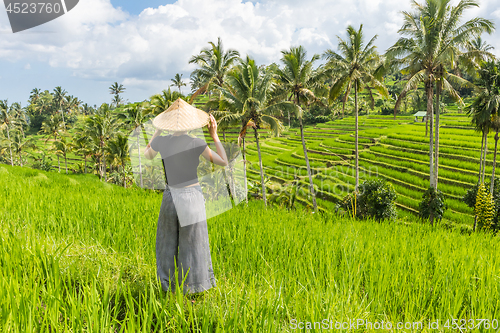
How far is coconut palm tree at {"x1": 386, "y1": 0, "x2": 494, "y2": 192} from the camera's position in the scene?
13.8m

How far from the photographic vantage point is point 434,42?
14.3 m

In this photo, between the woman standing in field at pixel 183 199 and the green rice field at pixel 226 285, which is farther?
the woman standing in field at pixel 183 199

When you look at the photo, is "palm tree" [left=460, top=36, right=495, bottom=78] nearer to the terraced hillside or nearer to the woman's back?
the terraced hillside

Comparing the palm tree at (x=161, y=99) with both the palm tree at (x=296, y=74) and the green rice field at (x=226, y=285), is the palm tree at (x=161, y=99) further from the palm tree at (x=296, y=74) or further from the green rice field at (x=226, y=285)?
the green rice field at (x=226, y=285)

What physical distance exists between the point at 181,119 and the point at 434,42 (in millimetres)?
17584

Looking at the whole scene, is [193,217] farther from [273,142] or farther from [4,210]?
[273,142]

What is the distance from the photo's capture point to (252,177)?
30.5 metres

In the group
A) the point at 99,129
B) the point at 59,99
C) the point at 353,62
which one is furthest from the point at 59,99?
the point at 353,62

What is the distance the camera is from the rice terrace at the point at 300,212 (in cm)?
145

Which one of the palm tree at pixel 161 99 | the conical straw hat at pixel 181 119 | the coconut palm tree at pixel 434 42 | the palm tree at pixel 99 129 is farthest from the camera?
the palm tree at pixel 99 129

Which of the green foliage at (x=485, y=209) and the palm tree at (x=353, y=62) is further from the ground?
the palm tree at (x=353, y=62)

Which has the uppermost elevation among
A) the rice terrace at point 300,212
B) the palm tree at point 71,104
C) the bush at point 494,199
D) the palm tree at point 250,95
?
the palm tree at point 71,104

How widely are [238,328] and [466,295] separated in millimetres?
1766

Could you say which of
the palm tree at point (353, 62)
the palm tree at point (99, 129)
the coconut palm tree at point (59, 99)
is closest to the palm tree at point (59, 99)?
the coconut palm tree at point (59, 99)
